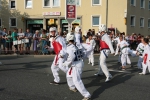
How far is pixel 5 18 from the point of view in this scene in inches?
1599

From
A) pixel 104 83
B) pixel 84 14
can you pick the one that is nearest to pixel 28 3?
pixel 84 14

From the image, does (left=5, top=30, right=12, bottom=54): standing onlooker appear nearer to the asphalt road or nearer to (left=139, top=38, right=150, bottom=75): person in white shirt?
the asphalt road

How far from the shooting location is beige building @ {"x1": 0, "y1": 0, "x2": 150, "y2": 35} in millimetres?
35406

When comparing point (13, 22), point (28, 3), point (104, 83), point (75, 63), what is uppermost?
point (28, 3)

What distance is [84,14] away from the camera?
36.8 m

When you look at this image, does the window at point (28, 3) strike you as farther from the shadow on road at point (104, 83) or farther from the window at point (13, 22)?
the shadow on road at point (104, 83)

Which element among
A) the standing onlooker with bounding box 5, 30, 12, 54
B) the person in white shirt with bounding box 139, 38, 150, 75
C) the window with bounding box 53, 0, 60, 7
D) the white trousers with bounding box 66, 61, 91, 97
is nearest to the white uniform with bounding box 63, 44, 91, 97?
the white trousers with bounding box 66, 61, 91, 97

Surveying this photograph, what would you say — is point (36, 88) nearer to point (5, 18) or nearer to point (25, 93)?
point (25, 93)

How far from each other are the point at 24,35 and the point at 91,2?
18855 mm

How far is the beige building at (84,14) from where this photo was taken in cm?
3541

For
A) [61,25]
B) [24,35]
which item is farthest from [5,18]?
[24,35]

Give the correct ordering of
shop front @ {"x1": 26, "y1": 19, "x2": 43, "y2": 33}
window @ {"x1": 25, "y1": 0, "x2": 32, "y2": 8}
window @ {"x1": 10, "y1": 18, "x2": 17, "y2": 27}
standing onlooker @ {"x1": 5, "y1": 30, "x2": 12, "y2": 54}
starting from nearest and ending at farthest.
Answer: standing onlooker @ {"x1": 5, "y1": 30, "x2": 12, "y2": 54}
shop front @ {"x1": 26, "y1": 19, "x2": 43, "y2": 33}
window @ {"x1": 25, "y1": 0, "x2": 32, "y2": 8}
window @ {"x1": 10, "y1": 18, "x2": 17, "y2": 27}

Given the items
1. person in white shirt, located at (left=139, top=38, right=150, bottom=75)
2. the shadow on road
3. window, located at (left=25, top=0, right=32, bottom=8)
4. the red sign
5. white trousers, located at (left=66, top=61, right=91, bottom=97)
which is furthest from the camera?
window, located at (left=25, top=0, right=32, bottom=8)

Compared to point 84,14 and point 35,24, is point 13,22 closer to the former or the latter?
point 35,24
